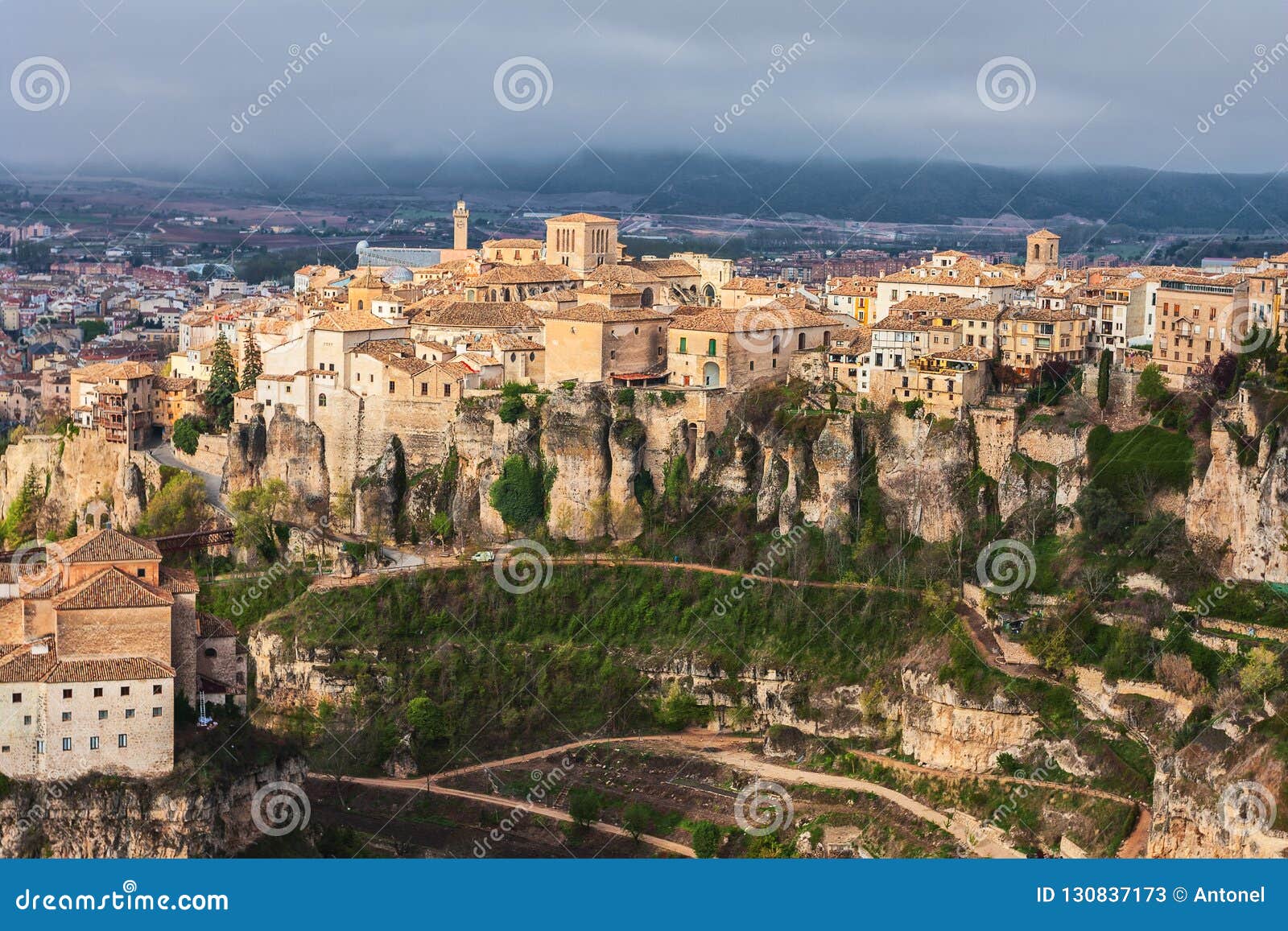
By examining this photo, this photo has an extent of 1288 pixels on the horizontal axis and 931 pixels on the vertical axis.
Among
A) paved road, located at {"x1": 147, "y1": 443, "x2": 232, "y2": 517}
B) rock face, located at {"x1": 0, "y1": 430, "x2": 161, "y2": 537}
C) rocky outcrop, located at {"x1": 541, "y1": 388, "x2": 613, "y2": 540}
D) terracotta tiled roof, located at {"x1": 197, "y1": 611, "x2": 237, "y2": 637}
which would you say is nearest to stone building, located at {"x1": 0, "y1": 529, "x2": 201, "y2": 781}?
terracotta tiled roof, located at {"x1": 197, "y1": 611, "x2": 237, "y2": 637}

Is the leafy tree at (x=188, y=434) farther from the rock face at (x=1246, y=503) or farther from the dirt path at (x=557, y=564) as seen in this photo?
the rock face at (x=1246, y=503)

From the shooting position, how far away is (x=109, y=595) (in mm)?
34781

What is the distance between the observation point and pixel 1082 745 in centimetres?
4097

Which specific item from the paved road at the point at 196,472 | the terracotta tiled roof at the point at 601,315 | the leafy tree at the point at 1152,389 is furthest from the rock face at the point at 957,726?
the paved road at the point at 196,472

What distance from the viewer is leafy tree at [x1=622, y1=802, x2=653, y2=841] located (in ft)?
137

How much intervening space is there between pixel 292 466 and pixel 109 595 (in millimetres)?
19829

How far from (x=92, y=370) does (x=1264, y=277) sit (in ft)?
108

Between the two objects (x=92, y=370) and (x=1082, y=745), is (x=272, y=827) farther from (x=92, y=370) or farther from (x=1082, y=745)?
(x=92, y=370)

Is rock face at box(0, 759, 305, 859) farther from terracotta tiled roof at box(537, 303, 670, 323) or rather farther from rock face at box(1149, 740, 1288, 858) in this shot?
terracotta tiled roof at box(537, 303, 670, 323)

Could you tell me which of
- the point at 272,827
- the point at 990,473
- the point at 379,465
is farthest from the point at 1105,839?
the point at 379,465

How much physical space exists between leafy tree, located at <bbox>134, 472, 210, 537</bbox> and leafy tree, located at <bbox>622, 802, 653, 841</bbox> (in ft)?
53.6

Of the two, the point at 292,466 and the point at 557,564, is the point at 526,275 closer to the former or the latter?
the point at 292,466

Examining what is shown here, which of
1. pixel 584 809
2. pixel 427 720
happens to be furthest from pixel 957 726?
pixel 427 720

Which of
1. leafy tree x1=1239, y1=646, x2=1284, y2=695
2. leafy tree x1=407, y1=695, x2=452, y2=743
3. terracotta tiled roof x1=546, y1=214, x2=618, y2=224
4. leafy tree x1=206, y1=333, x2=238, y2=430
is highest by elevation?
terracotta tiled roof x1=546, y1=214, x2=618, y2=224
